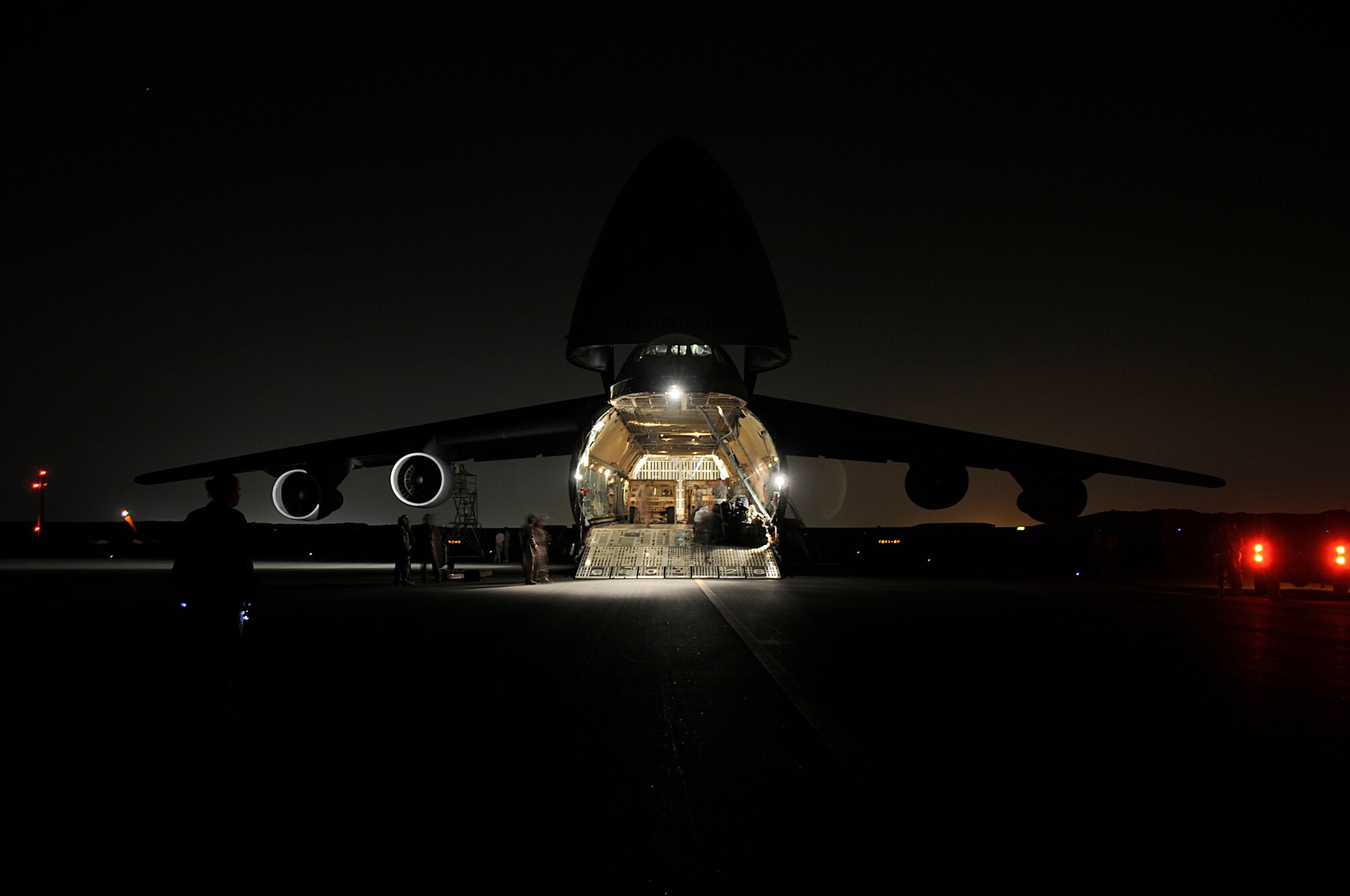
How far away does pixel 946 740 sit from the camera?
4.75m

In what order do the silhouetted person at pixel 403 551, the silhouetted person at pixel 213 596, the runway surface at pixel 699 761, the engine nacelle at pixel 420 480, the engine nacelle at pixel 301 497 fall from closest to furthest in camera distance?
the runway surface at pixel 699 761 < the silhouetted person at pixel 213 596 < the silhouetted person at pixel 403 551 < the engine nacelle at pixel 420 480 < the engine nacelle at pixel 301 497

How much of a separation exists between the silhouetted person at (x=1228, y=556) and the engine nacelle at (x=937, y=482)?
508 cm

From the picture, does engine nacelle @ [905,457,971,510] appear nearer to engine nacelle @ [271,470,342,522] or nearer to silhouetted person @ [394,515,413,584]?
silhouetted person @ [394,515,413,584]

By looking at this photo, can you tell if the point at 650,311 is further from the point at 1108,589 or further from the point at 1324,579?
the point at 1324,579

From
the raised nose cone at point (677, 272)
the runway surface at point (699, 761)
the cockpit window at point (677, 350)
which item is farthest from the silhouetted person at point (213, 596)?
the raised nose cone at point (677, 272)

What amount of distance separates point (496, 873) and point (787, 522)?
19735 millimetres

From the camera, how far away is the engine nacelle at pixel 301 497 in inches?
787

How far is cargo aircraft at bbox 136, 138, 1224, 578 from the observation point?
18750 millimetres

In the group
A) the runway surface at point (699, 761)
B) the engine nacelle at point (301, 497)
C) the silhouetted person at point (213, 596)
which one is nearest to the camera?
the runway surface at point (699, 761)

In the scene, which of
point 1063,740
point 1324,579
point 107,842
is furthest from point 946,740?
point 1324,579

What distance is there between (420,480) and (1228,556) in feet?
53.4

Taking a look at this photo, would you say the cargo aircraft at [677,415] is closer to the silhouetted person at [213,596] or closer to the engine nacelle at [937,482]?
the engine nacelle at [937,482]

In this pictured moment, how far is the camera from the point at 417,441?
65.3 ft

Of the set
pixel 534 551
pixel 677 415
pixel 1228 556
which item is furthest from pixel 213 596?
pixel 1228 556
